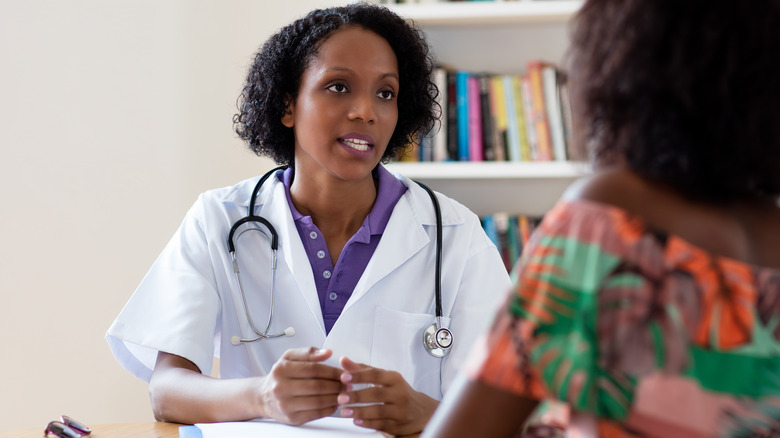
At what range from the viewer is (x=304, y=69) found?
63.1 inches

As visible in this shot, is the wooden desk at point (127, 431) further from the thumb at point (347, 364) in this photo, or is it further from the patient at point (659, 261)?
the patient at point (659, 261)

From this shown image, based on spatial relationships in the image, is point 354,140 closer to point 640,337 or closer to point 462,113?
point 462,113

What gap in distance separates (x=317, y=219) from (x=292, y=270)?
0.55ft

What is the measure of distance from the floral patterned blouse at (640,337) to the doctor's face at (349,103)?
37.2 inches

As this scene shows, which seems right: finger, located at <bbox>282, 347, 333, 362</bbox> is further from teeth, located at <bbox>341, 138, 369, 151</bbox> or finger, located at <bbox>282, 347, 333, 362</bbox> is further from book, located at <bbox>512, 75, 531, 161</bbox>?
book, located at <bbox>512, 75, 531, 161</bbox>

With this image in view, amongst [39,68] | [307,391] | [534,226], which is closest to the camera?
[307,391]

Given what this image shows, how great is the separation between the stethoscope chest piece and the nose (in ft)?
1.41

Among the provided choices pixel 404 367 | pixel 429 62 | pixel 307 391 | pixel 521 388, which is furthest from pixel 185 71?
pixel 521 388

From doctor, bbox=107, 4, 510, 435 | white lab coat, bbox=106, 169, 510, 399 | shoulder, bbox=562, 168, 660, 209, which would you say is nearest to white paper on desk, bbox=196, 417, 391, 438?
doctor, bbox=107, 4, 510, 435

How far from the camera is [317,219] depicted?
158 centimetres

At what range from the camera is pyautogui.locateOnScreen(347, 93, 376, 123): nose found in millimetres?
1493

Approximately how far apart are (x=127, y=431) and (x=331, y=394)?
1.08 feet

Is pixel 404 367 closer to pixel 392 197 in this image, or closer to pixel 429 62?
pixel 392 197

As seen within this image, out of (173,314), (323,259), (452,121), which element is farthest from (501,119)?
(173,314)
